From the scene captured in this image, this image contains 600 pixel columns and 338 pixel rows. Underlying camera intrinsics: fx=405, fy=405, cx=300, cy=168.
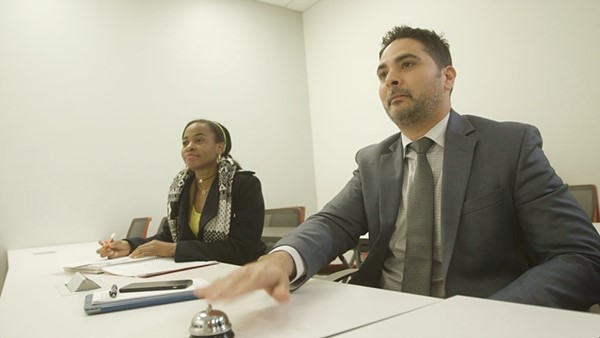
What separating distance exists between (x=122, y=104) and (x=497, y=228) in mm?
3531

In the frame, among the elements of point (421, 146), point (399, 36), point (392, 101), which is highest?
point (399, 36)

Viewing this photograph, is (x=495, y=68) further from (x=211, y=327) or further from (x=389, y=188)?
(x=211, y=327)

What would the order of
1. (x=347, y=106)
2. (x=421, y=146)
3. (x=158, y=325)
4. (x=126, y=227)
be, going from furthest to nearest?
(x=347, y=106) → (x=126, y=227) → (x=421, y=146) → (x=158, y=325)

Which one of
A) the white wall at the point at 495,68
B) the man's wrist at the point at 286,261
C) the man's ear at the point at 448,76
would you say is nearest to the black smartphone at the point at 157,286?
the man's wrist at the point at 286,261

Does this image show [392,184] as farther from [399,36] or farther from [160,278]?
[160,278]

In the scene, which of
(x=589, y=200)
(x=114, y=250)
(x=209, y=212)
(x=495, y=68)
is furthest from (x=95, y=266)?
(x=495, y=68)

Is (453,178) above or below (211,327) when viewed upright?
above

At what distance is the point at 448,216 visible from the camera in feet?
3.78

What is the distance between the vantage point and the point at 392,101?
139cm

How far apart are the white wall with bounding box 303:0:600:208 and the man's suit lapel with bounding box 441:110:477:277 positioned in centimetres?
202

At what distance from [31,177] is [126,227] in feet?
2.83

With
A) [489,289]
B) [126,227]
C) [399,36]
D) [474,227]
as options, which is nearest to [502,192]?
[474,227]

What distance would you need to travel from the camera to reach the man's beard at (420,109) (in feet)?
4.42

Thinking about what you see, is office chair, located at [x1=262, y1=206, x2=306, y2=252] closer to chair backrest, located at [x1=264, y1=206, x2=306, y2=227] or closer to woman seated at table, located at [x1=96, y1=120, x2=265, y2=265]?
chair backrest, located at [x1=264, y1=206, x2=306, y2=227]
